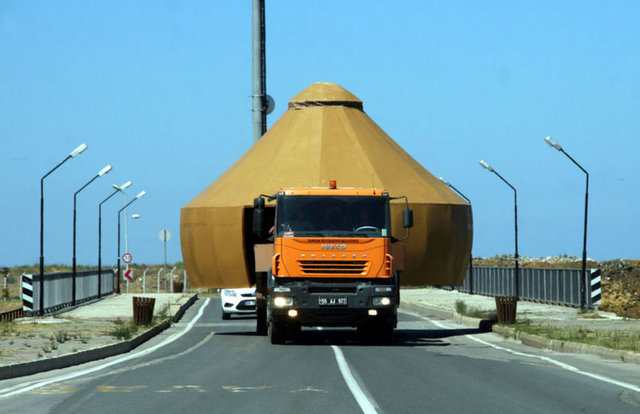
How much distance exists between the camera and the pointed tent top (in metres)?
28.0

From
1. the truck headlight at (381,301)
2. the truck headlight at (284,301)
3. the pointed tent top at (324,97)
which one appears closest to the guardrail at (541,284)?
the pointed tent top at (324,97)

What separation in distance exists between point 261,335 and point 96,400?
15028 millimetres

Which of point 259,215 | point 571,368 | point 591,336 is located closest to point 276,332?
point 259,215

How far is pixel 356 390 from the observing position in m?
A: 13.4

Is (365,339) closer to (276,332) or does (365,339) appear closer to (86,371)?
(276,332)

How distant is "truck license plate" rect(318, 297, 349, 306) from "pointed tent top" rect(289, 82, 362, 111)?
7.63 m

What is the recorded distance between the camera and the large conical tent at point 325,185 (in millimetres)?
25734

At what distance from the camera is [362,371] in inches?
642

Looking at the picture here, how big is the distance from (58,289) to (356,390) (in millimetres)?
31590

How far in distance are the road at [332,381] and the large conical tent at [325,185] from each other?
8.75ft

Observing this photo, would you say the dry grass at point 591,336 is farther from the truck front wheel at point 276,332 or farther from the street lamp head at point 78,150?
the street lamp head at point 78,150

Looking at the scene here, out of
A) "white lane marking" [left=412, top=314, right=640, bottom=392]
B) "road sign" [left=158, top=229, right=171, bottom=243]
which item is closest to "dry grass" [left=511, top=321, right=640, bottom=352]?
"white lane marking" [left=412, top=314, right=640, bottom=392]

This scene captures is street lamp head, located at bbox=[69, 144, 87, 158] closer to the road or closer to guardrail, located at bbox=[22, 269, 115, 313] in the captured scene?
guardrail, located at bbox=[22, 269, 115, 313]

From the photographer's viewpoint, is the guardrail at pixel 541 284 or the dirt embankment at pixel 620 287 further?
the dirt embankment at pixel 620 287
